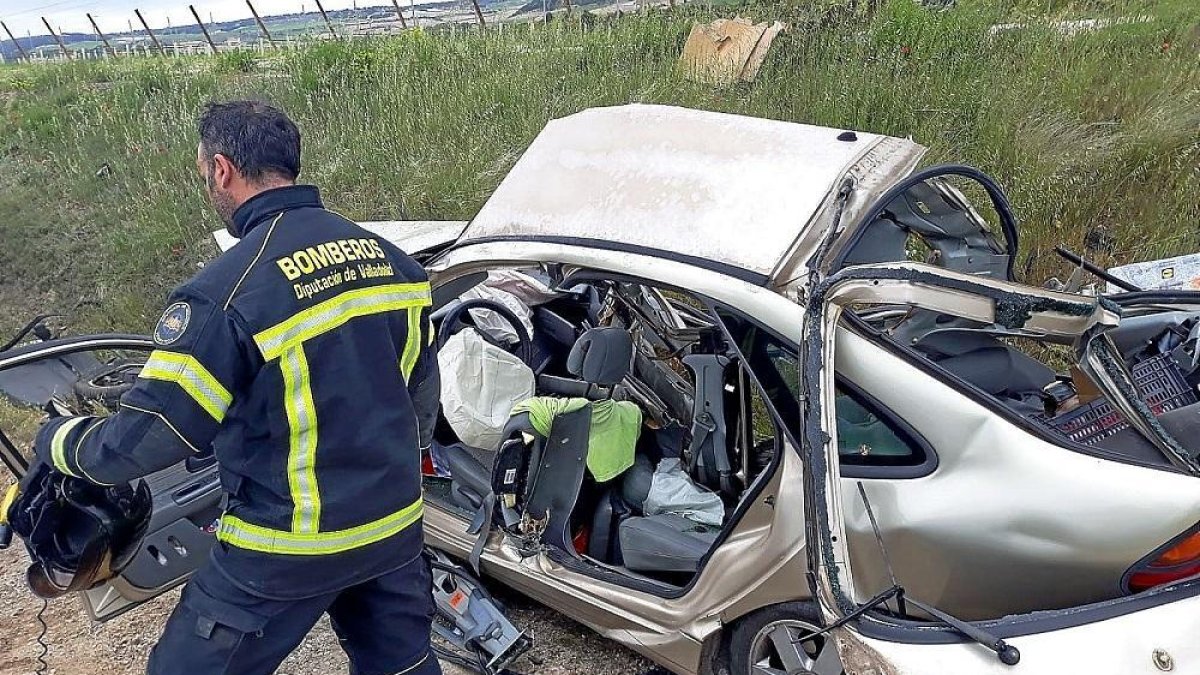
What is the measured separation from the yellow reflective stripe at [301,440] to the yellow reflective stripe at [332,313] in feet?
0.10

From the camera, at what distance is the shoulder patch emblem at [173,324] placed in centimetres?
183

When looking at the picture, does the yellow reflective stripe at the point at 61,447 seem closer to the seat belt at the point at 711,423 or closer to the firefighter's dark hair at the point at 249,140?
the firefighter's dark hair at the point at 249,140

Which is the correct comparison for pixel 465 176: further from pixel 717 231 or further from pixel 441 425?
pixel 717 231

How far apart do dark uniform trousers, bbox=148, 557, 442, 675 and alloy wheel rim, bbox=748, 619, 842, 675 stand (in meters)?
0.91

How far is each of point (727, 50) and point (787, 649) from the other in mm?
5919

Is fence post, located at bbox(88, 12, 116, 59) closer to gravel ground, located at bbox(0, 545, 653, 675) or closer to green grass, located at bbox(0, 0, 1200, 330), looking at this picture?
green grass, located at bbox(0, 0, 1200, 330)

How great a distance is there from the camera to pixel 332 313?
1.98m

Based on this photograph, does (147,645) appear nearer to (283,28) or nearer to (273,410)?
(273,410)

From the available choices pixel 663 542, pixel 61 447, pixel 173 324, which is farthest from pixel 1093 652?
pixel 61 447

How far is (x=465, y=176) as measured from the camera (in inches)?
265

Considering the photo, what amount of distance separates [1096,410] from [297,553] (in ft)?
6.63

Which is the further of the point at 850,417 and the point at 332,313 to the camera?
the point at 850,417

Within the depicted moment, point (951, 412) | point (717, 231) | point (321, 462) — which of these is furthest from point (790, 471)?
point (321, 462)

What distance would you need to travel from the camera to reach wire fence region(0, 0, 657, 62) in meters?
10.7
